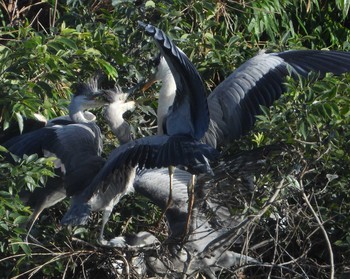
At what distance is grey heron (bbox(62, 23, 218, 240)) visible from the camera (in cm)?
511

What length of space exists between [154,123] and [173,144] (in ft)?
4.01

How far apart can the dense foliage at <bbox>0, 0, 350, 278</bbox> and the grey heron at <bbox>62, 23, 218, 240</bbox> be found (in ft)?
0.81

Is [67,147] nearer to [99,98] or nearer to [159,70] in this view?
[99,98]

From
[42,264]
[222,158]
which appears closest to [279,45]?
[222,158]

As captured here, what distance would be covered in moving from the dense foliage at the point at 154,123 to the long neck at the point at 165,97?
19cm

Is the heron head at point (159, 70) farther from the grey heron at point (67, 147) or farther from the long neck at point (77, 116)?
the long neck at point (77, 116)

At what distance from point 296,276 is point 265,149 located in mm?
615

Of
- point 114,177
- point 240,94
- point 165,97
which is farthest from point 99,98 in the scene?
point 240,94

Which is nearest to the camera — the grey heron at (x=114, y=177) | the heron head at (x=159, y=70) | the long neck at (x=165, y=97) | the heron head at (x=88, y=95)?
the grey heron at (x=114, y=177)

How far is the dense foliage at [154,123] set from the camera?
505cm

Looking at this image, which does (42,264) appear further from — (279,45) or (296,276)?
(279,45)

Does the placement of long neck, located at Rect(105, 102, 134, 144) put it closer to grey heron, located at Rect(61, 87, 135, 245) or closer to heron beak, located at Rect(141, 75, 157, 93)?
grey heron, located at Rect(61, 87, 135, 245)

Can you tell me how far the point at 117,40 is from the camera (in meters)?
6.02

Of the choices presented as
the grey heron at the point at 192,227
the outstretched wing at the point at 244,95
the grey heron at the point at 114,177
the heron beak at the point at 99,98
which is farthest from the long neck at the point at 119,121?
the outstretched wing at the point at 244,95
